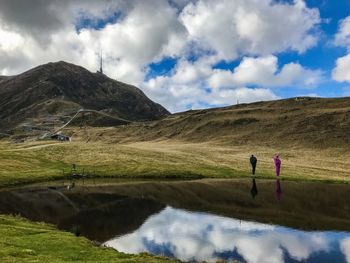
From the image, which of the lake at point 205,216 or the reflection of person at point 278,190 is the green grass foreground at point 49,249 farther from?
the reflection of person at point 278,190

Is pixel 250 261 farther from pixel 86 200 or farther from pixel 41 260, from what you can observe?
pixel 86 200

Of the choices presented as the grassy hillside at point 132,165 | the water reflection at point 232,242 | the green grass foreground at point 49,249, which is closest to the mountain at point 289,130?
the grassy hillside at point 132,165

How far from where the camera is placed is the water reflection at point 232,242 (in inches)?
1208

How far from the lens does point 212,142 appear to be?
17050 centimetres

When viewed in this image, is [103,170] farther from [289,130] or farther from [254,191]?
[289,130]

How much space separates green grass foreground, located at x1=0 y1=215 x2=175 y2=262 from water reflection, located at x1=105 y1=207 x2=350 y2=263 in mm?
3589

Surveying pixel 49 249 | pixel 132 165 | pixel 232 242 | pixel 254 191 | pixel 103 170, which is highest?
pixel 132 165

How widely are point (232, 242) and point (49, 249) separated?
1398 cm

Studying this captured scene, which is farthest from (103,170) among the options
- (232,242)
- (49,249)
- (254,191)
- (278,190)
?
(49,249)

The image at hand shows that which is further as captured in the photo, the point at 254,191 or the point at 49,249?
the point at 254,191

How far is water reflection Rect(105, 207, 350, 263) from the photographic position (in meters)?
30.7

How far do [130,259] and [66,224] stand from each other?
15668mm

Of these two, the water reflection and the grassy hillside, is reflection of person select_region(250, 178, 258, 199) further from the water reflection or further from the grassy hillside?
the water reflection

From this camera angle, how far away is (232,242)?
34344mm
